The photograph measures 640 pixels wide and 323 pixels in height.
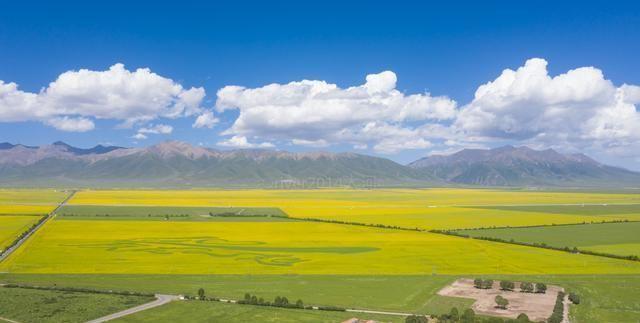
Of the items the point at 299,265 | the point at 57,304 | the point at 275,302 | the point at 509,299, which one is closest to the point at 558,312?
the point at 509,299

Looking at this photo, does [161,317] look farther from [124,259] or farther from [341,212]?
[341,212]

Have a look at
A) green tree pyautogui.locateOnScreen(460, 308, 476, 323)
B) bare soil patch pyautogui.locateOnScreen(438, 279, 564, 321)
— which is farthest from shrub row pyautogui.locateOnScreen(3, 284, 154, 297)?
bare soil patch pyautogui.locateOnScreen(438, 279, 564, 321)

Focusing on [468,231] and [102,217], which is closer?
[468,231]

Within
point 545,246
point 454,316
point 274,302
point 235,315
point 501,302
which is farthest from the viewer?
point 545,246

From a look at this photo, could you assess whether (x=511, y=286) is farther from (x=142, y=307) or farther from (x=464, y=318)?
(x=142, y=307)

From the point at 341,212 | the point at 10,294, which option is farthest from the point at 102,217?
the point at 10,294

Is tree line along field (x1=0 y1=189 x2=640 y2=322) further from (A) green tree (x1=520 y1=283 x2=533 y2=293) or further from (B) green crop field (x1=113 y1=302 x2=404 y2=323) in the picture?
(A) green tree (x1=520 y1=283 x2=533 y2=293)
